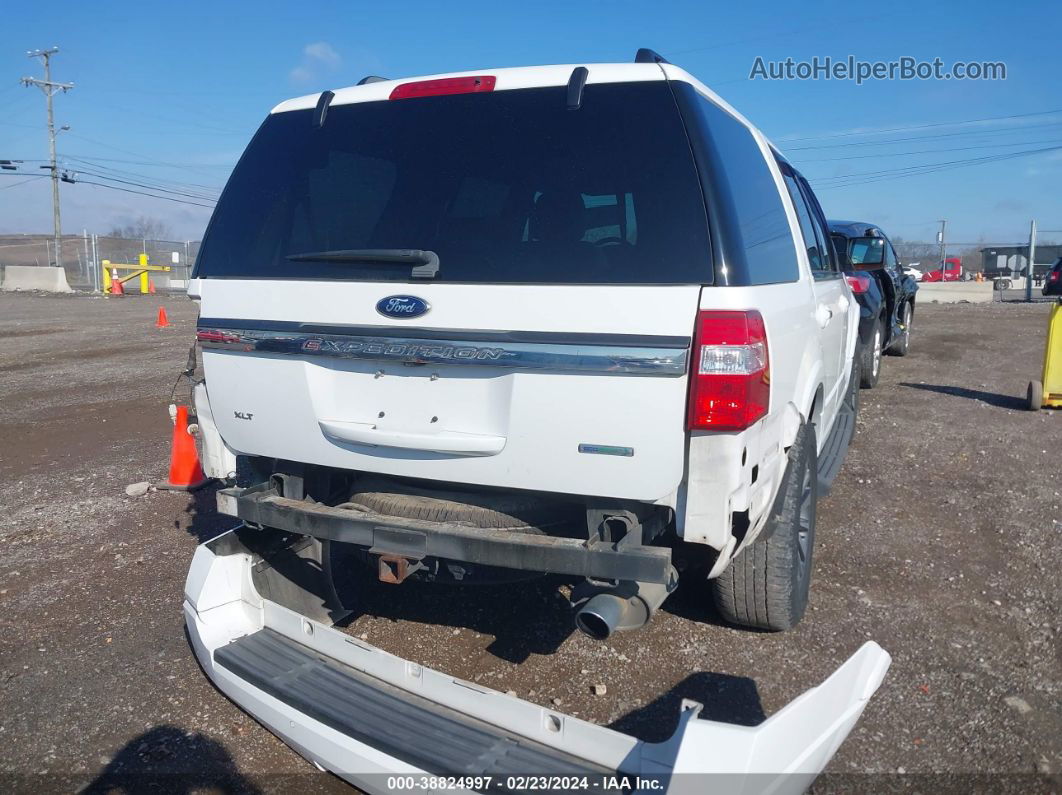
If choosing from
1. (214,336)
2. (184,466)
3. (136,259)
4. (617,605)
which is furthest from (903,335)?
(136,259)

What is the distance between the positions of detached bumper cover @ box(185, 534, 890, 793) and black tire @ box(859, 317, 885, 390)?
24.7ft

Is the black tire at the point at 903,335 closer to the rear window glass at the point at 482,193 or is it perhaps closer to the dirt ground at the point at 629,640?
the dirt ground at the point at 629,640

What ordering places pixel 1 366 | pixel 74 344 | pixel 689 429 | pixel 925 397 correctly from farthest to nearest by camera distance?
1. pixel 74 344
2. pixel 1 366
3. pixel 925 397
4. pixel 689 429

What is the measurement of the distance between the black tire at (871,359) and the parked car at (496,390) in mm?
6432

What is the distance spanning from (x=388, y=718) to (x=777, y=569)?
5.52 ft

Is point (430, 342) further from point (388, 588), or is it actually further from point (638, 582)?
point (388, 588)

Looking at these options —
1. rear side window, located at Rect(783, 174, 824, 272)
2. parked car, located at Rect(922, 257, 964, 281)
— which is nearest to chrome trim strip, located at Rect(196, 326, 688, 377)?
rear side window, located at Rect(783, 174, 824, 272)

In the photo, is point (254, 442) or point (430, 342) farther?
point (254, 442)

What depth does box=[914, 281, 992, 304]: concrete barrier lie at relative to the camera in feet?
89.5

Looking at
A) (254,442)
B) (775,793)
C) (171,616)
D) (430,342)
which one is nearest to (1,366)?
(171,616)

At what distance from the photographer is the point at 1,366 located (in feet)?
43.0

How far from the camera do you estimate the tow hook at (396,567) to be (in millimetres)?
3150

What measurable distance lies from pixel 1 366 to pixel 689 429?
13457mm

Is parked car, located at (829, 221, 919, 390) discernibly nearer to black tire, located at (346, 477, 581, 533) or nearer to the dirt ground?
the dirt ground
